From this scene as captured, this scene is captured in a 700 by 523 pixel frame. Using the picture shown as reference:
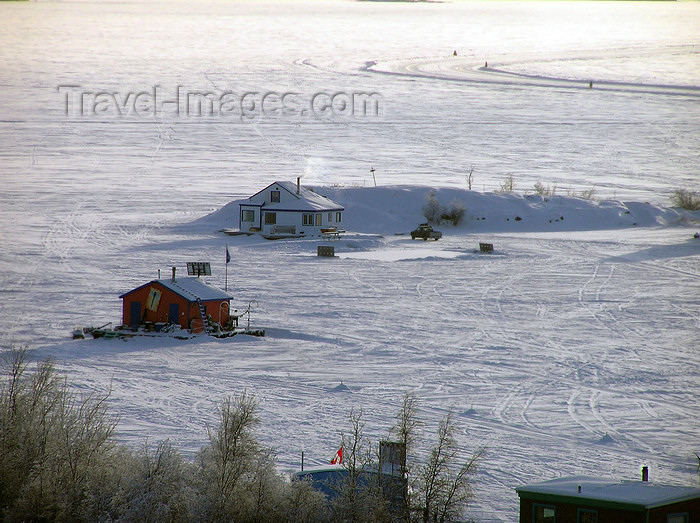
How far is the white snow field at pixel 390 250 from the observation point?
20297 millimetres

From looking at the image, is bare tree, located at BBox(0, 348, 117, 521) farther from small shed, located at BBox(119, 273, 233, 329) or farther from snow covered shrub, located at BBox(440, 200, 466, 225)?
snow covered shrub, located at BBox(440, 200, 466, 225)

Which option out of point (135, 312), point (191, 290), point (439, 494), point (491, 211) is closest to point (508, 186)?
point (491, 211)

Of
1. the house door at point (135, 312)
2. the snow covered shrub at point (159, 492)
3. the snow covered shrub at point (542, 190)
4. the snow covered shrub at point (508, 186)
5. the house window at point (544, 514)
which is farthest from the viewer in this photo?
the snow covered shrub at point (508, 186)

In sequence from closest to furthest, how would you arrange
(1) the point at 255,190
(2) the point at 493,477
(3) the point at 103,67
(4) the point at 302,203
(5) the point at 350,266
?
(2) the point at 493,477 < (5) the point at 350,266 < (4) the point at 302,203 < (1) the point at 255,190 < (3) the point at 103,67

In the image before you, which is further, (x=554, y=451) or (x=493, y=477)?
(x=554, y=451)

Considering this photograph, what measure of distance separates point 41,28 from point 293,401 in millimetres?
174713

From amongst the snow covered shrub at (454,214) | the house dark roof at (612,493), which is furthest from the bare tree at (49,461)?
the snow covered shrub at (454,214)

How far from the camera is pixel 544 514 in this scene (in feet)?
43.1

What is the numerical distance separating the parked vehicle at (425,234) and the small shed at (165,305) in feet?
68.5

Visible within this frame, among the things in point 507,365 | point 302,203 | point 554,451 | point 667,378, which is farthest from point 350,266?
point 554,451

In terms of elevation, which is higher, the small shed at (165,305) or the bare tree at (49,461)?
the small shed at (165,305)

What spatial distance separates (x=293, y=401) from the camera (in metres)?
21.0

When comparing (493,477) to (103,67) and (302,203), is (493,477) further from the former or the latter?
(103,67)

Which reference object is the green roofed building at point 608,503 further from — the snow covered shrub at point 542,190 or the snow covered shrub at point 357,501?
the snow covered shrub at point 542,190
